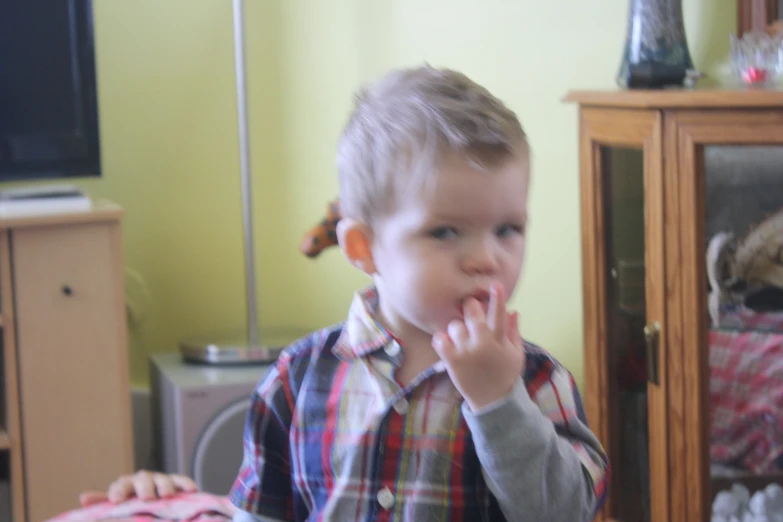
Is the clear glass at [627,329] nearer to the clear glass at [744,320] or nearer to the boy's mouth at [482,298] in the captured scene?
the clear glass at [744,320]

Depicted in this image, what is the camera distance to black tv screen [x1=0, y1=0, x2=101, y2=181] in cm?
224

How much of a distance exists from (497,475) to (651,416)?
0.93 m

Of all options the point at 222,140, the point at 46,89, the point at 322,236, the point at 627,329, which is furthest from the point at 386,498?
the point at 222,140

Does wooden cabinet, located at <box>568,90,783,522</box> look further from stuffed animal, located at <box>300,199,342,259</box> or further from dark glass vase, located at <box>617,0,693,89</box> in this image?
stuffed animal, located at <box>300,199,342,259</box>

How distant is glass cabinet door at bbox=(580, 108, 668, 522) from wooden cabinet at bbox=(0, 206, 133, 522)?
3.16ft

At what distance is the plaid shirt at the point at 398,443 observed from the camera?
2.78 feet

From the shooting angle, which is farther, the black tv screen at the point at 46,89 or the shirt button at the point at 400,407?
the black tv screen at the point at 46,89

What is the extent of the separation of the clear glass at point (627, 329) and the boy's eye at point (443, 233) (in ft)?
2.88

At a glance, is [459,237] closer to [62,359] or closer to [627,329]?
[627,329]

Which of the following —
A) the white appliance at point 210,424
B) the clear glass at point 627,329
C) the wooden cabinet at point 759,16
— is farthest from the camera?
the white appliance at point 210,424

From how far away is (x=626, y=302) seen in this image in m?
1.77

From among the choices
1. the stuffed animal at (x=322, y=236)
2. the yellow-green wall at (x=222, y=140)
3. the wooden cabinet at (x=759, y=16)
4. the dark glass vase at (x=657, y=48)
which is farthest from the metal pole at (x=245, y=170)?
the wooden cabinet at (x=759, y=16)

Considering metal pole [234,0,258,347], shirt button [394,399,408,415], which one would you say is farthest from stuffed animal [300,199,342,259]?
shirt button [394,399,408,415]

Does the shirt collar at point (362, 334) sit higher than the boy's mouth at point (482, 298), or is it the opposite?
the boy's mouth at point (482, 298)
